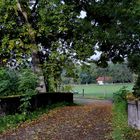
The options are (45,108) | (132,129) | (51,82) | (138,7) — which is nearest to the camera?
(132,129)

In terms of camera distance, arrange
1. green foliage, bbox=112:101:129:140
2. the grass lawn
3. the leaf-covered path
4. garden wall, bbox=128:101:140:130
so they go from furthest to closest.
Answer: the grass lawn < garden wall, bbox=128:101:140:130 < the leaf-covered path < green foliage, bbox=112:101:129:140

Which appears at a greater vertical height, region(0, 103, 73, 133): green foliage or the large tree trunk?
the large tree trunk

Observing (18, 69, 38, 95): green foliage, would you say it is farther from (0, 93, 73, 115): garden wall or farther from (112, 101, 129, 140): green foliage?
(112, 101, 129, 140): green foliage

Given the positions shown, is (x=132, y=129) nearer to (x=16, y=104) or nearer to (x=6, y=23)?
(x=16, y=104)

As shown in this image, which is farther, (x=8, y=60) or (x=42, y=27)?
(x=8, y=60)

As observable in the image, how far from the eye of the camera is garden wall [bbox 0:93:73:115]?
18891mm

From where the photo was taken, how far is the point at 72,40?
1273 inches

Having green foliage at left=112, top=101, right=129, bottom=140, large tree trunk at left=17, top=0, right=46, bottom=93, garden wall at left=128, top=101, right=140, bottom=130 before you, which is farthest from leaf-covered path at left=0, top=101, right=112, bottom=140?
large tree trunk at left=17, top=0, right=46, bottom=93

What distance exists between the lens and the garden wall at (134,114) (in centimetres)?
1358

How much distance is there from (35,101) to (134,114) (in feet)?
29.8

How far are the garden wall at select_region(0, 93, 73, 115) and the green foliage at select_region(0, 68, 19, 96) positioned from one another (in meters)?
0.97

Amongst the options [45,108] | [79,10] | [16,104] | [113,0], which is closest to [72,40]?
[79,10]

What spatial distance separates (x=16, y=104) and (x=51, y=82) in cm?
1206

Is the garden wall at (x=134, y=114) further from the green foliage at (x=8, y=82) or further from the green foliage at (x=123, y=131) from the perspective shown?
the green foliage at (x=8, y=82)
